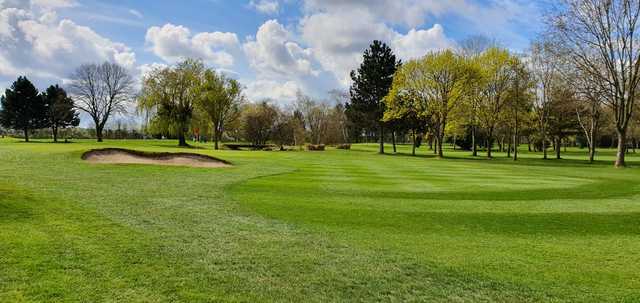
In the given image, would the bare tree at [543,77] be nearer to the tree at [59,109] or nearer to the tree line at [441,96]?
the tree line at [441,96]

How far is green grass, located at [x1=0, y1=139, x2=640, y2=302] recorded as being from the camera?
17.8ft

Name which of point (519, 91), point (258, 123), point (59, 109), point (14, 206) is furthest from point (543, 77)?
point (59, 109)

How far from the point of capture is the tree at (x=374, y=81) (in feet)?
192

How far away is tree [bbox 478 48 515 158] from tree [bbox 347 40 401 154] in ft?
44.0

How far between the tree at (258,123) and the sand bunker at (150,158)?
44.0 m

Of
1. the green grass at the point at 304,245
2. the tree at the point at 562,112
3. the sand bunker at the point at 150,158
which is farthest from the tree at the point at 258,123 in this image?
the green grass at the point at 304,245

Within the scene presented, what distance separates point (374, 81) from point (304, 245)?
53123 millimetres

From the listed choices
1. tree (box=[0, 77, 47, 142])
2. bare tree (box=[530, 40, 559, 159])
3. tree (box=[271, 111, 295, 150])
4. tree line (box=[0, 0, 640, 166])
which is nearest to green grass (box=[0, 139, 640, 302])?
tree line (box=[0, 0, 640, 166])

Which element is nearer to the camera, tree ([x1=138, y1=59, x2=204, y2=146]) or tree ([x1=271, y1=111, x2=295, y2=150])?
tree ([x1=138, y1=59, x2=204, y2=146])

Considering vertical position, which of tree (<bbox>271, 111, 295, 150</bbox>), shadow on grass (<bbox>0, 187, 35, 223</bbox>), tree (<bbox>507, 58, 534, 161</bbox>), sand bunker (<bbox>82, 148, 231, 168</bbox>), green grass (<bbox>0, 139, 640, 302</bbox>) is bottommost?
green grass (<bbox>0, 139, 640, 302</bbox>)

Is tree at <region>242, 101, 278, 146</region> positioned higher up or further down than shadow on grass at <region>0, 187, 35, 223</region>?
higher up

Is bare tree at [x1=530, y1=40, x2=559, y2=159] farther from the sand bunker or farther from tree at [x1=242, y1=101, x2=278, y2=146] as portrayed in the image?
tree at [x1=242, y1=101, x2=278, y2=146]

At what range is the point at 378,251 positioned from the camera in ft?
24.2

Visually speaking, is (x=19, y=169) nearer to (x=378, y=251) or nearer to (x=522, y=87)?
(x=378, y=251)
